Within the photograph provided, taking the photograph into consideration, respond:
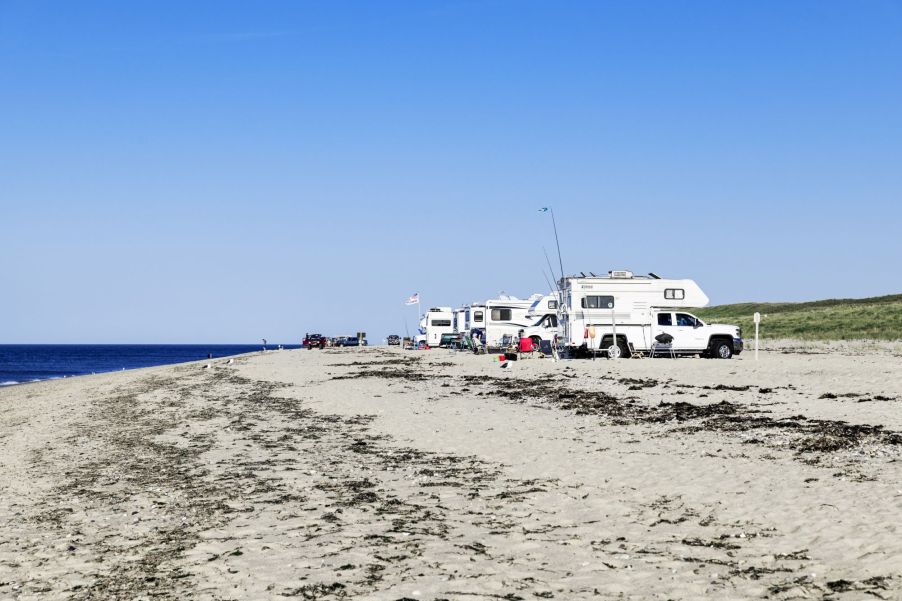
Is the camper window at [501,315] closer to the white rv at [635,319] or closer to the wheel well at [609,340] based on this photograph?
the white rv at [635,319]

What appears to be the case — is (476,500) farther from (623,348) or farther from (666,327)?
(666,327)

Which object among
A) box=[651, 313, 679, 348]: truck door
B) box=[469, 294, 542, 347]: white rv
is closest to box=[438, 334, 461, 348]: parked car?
box=[469, 294, 542, 347]: white rv

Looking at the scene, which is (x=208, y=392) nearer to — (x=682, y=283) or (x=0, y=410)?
(x=0, y=410)

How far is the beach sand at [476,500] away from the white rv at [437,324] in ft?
150

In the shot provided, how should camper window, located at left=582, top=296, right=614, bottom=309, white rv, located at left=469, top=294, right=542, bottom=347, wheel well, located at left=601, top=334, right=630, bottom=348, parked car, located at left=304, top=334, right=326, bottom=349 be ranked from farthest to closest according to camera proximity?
1. parked car, located at left=304, top=334, right=326, bottom=349
2. white rv, located at left=469, top=294, right=542, bottom=347
3. camper window, located at left=582, top=296, right=614, bottom=309
4. wheel well, located at left=601, top=334, right=630, bottom=348

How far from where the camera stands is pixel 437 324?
220 feet

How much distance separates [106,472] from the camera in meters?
12.7

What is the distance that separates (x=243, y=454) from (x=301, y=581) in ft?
23.8

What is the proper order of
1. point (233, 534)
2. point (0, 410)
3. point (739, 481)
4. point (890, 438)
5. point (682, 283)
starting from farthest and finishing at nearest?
point (682, 283), point (0, 410), point (890, 438), point (739, 481), point (233, 534)

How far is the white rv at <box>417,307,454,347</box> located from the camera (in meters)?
66.2

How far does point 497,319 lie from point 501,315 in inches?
16.0

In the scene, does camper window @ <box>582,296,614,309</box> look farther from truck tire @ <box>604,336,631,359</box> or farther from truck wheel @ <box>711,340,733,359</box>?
truck wheel @ <box>711,340,733,359</box>

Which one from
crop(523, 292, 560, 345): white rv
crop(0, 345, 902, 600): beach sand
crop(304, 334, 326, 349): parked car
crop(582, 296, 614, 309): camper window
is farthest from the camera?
crop(304, 334, 326, 349): parked car

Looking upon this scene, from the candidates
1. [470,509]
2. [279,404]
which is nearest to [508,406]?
[279,404]
